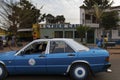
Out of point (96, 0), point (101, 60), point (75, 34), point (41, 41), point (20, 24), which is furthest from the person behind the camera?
point (96, 0)

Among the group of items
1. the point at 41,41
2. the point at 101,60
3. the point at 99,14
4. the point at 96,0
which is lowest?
the point at 101,60

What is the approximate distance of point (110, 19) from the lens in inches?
1651

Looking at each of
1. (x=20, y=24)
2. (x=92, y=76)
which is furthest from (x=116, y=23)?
(x=92, y=76)

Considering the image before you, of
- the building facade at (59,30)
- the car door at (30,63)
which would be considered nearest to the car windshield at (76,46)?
the car door at (30,63)

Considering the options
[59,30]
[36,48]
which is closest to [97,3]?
[59,30]

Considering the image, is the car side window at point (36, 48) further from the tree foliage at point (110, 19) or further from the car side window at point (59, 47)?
the tree foliage at point (110, 19)

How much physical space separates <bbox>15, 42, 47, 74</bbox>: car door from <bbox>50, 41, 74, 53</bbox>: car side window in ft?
1.30

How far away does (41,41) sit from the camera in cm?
913

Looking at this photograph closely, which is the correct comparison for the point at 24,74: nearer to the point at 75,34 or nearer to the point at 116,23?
the point at 75,34

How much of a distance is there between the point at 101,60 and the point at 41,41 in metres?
2.22

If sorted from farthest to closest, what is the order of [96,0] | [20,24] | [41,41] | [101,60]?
1. [96,0]
2. [20,24]
3. [41,41]
4. [101,60]

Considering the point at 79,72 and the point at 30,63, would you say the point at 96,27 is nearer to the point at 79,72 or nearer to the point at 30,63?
the point at 79,72

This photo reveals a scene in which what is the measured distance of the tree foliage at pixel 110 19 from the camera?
4209cm

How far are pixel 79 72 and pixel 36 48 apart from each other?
72.9 inches
